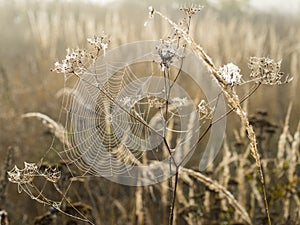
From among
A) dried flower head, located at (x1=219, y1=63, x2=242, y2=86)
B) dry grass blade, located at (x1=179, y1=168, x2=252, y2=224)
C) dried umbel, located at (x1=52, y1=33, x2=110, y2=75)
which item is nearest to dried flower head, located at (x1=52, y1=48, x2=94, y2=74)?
dried umbel, located at (x1=52, y1=33, x2=110, y2=75)

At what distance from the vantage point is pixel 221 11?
15.3 m

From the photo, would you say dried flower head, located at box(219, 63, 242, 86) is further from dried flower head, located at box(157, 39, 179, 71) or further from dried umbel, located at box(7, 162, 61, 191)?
dried umbel, located at box(7, 162, 61, 191)

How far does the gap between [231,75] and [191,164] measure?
3.32 metres

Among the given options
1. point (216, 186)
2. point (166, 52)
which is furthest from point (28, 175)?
point (216, 186)

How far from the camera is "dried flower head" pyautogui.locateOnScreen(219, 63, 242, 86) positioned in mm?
1427

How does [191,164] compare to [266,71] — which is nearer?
[266,71]

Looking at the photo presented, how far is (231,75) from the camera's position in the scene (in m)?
1.44

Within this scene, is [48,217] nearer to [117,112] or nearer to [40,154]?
[117,112]

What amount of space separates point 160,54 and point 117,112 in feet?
4.20

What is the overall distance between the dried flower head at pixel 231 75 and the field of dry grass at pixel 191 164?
285 millimetres

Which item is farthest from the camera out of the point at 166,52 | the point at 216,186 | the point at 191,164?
the point at 191,164

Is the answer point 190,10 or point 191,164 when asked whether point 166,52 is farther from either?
point 191,164

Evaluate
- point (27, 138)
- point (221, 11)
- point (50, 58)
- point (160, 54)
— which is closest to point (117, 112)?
point (160, 54)

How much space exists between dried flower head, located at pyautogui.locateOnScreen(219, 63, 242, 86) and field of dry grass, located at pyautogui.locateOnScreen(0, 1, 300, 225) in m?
0.28
